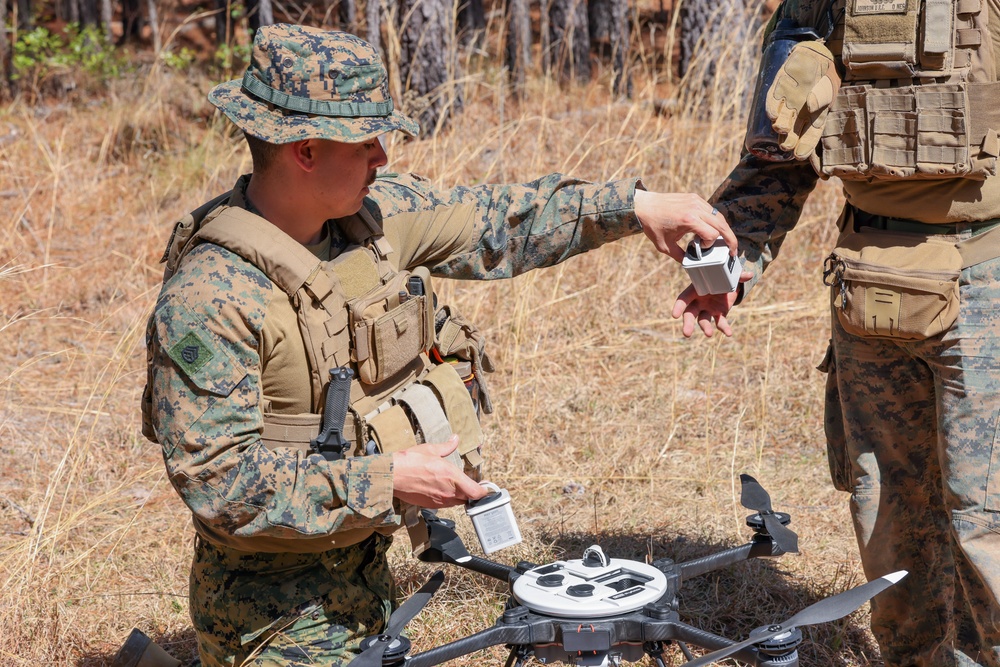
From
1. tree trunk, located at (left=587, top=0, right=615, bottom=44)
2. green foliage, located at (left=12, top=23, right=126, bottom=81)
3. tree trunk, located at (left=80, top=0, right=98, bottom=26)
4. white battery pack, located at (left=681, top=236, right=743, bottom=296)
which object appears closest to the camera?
white battery pack, located at (left=681, top=236, right=743, bottom=296)

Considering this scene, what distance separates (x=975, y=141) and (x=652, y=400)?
2801 millimetres

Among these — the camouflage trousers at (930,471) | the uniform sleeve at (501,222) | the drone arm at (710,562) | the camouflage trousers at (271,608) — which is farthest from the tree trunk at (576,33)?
the camouflage trousers at (271,608)

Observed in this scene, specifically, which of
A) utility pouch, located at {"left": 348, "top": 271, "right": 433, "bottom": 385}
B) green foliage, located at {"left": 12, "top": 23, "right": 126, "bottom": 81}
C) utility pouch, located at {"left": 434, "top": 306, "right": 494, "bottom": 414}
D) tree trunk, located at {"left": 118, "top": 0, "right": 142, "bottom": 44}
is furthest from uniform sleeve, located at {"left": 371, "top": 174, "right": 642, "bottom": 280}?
tree trunk, located at {"left": 118, "top": 0, "right": 142, "bottom": 44}

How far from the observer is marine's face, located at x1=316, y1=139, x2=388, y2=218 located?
256 cm

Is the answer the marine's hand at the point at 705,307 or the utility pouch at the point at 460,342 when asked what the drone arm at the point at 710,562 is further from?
the utility pouch at the point at 460,342

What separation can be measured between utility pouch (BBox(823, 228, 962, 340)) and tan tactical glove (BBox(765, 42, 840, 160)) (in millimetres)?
327

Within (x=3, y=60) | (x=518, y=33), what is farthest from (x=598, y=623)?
(x=3, y=60)

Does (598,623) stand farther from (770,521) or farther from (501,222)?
(501,222)

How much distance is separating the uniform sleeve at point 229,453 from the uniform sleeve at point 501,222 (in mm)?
709

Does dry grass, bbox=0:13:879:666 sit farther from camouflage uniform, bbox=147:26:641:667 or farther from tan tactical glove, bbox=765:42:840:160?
tan tactical glove, bbox=765:42:840:160

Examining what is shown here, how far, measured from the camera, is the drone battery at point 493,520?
240cm

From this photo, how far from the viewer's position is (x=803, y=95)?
9.19 ft

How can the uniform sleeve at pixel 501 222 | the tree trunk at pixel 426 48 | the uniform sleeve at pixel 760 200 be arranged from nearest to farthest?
the uniform sleeve at pixel 501 222
the uniform sleeve at pixel 760 200
the tree trunk at pixel 426 48

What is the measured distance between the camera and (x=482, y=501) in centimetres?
242
